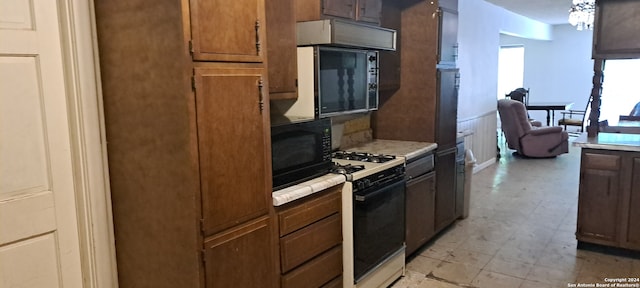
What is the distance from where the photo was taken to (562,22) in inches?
399

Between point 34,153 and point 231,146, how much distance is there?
85 centimetres

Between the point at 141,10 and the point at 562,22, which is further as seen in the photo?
the point at 562,22

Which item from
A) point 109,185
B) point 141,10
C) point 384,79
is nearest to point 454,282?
point 384,79

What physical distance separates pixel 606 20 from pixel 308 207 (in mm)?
2912

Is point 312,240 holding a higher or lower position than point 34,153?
lower

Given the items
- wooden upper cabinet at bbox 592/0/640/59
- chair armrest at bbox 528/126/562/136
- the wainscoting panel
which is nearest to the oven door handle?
wooden upper cabinet at bbox 592/0/640/59

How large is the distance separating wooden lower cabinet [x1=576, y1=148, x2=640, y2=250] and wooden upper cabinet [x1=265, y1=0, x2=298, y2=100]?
2.54m

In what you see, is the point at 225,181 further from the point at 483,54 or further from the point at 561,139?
the point at 561,139

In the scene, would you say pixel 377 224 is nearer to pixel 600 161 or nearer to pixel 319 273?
pixel 319 273

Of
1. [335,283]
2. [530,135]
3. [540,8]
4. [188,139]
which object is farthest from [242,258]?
[540,8]

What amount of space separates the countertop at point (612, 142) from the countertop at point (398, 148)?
3.89 ft

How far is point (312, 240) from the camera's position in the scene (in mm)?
2545

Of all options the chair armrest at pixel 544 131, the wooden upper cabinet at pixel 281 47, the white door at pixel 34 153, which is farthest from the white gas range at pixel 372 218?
the chair armrest at pixel 544 131

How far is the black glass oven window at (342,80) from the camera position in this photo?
9.45ft
